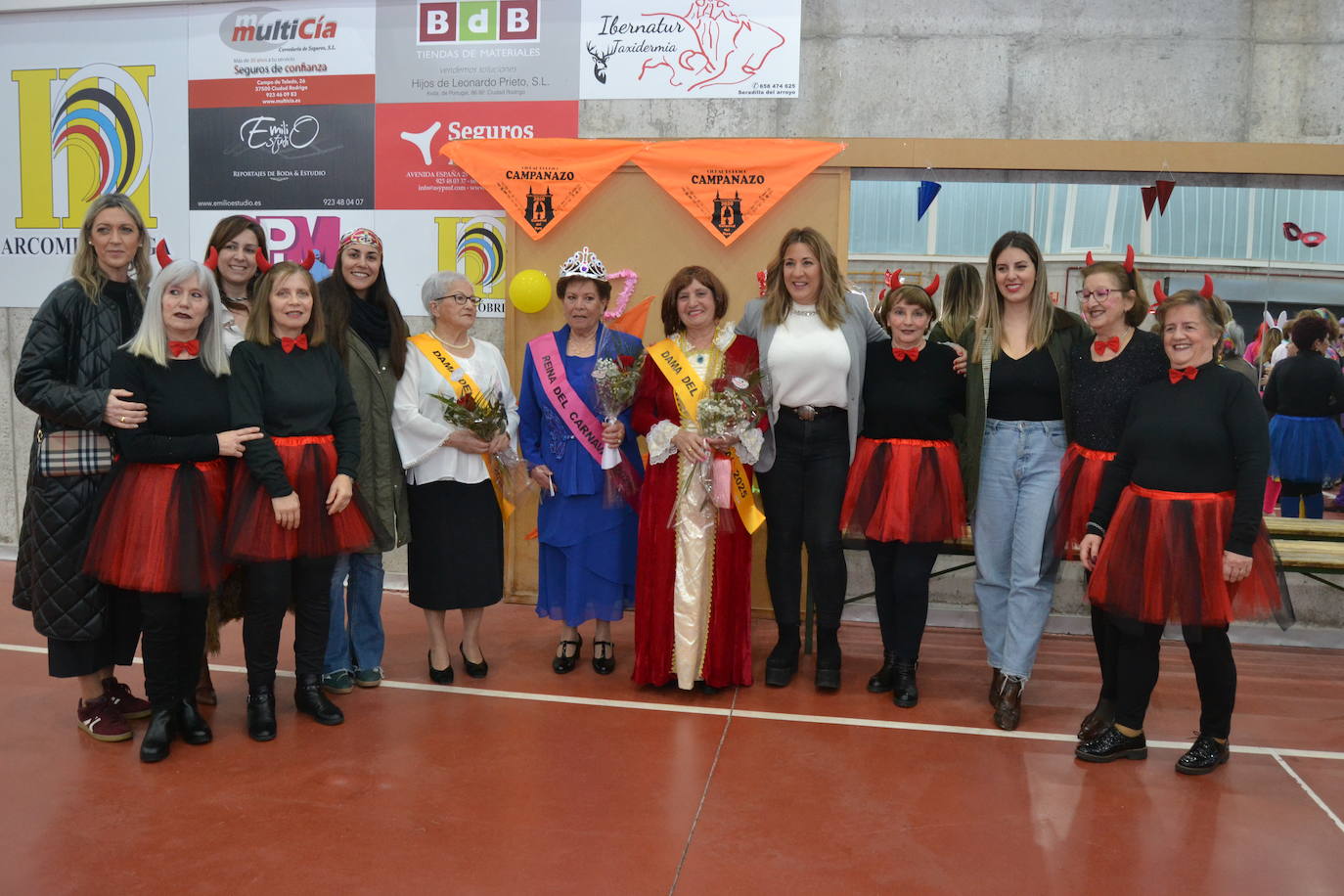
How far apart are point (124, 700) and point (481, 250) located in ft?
9.01

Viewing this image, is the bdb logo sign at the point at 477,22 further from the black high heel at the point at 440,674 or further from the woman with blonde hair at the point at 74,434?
the black high heel at the point at 440,674

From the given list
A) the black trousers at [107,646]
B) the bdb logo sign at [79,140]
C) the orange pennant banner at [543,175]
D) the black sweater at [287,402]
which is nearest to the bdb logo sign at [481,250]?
the orange pennant banner at [543,175]

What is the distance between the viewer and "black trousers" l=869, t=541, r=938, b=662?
3.76 m

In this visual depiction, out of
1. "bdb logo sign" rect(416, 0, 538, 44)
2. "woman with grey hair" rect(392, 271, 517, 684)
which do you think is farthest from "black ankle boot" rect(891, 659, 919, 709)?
"bdb logo sign" rect(416, 0, 538, 44)

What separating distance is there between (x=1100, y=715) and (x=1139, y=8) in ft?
10.8

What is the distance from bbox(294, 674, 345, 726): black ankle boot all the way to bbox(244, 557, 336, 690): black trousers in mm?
31

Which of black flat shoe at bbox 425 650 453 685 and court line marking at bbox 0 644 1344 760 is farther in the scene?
black flat shoe at bbox 425 650 453 685

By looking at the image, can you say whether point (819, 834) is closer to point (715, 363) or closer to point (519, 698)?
point (519, 698)

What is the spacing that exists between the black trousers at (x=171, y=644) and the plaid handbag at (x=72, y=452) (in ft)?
1.42

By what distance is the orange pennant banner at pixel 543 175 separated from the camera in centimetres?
510

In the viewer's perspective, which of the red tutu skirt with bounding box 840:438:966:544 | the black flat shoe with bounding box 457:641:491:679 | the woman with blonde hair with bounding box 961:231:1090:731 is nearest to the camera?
the woman with blonde hair with bounding box 961:231:1090:731

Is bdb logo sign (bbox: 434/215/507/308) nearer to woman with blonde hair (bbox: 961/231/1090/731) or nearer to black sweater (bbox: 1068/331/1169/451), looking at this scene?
woman with blonde hair (bbox: 961/231/1090/731)

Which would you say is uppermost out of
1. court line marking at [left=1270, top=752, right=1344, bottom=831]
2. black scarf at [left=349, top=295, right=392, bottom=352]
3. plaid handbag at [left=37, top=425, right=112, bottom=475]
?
black scarf at [left=349, top=295, right=392, bottom=352]

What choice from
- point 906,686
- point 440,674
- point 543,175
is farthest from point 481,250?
point 906,686
